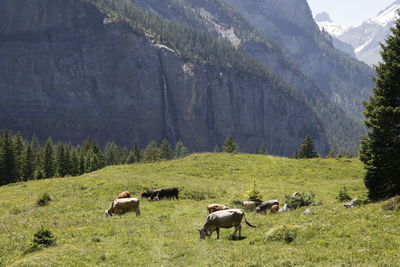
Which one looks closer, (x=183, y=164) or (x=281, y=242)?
(x=281, y=242)

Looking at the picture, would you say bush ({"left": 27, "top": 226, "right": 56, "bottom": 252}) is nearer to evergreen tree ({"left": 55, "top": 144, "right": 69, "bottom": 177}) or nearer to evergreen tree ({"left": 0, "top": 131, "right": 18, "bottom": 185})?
evergreen tree ({"left": 0, "top": 131, "right": 18, "bottom": 185})

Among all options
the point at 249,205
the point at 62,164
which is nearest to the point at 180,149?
the point at 62,164

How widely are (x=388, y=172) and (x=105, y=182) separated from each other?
28.6m

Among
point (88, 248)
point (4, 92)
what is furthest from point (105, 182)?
point (4, 92)

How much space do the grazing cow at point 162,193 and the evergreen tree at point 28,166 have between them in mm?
62991

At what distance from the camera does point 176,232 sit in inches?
791

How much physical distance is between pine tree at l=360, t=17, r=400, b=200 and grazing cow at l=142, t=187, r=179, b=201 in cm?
1813

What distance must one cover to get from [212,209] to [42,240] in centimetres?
1335

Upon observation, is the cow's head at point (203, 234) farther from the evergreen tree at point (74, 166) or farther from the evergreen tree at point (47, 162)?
the evergreen tree at point (47, 162)

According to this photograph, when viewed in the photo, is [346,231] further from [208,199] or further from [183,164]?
[183,164]

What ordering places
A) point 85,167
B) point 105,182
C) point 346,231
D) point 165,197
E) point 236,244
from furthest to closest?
point 85,167 → point 105,182 → point 165,197 → point 236,244 → point 346,231

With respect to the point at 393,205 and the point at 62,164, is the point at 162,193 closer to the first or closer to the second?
the point at 393,205

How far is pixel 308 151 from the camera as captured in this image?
101125mm

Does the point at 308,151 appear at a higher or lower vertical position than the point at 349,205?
lower
